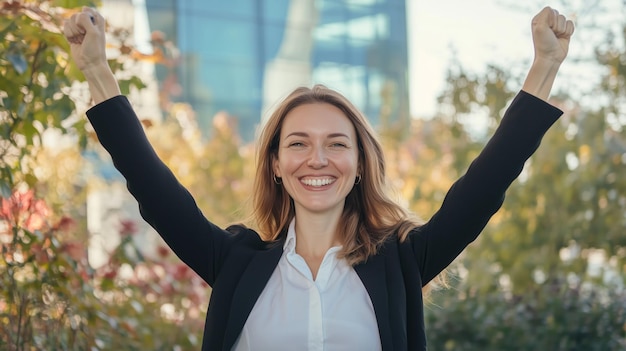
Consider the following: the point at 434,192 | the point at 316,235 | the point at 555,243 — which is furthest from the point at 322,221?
the point at 434,192

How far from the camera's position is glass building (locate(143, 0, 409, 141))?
16297mm

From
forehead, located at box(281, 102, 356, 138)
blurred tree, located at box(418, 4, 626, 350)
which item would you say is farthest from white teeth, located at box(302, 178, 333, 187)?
blurred tree, located at box(418, 4, 626, 350)

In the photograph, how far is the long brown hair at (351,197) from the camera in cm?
242

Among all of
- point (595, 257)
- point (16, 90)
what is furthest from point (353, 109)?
point (595, 257)

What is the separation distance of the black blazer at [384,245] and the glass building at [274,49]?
1312cm

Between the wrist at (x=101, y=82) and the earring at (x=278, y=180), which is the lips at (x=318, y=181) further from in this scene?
the wrist at (x=101, y=82)

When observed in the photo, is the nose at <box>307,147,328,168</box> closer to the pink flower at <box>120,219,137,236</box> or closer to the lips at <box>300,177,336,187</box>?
the lips at <box>300,177,336,187</box>

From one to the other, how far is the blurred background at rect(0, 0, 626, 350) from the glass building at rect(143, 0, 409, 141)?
714 centimetres

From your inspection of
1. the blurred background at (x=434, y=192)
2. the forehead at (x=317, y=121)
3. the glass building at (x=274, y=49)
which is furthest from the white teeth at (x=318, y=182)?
the glass building at (x=274, y=49)

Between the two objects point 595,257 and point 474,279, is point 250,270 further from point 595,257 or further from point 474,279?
point 595,257

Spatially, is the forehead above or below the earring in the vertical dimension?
above

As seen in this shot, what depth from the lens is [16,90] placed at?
2979 millimetres

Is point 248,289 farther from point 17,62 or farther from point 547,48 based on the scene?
point 17,62

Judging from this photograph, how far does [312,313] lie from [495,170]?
1.75 ft
